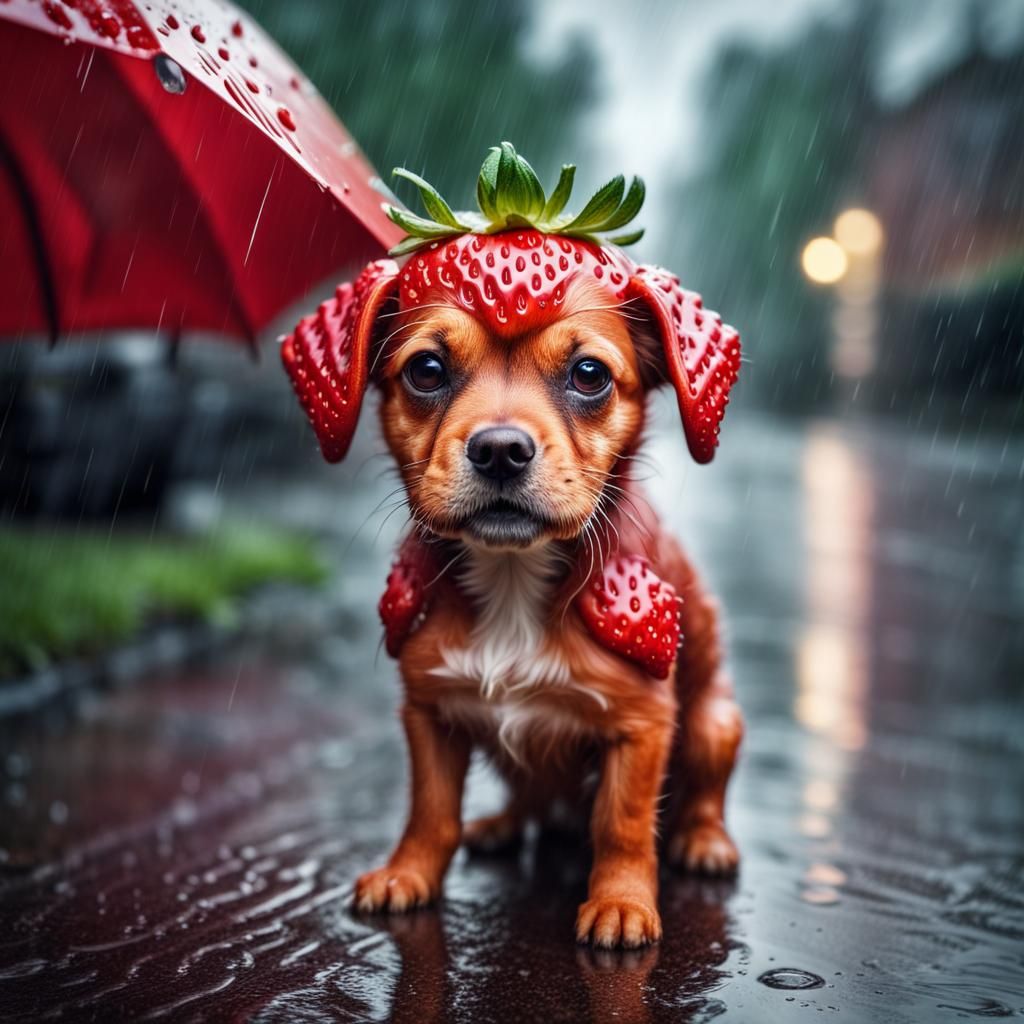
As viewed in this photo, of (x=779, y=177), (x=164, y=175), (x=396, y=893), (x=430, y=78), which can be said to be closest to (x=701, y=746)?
(x=396, y=893)

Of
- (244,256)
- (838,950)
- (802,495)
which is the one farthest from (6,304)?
(802,495)

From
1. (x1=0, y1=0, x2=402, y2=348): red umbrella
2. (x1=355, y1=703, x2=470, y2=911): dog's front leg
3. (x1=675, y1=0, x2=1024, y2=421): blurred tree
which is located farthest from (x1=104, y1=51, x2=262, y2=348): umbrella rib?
(x1=675, y1=0, x2=1024, y2=421): blurred tree

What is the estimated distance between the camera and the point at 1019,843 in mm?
3504

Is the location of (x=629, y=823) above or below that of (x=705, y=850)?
above

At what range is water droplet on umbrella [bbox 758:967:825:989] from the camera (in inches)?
92.7

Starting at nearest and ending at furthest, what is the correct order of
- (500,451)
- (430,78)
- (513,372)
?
(500,451), (513,372), (430,78)

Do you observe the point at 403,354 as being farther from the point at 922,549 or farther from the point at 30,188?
the point at 922,549

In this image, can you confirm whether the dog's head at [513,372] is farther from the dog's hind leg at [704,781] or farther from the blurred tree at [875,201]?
the blurred tree at [875,201]

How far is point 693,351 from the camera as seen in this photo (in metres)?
Answer: 2.40

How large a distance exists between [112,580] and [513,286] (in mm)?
4407

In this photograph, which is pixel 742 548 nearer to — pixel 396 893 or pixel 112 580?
pixel 112 580

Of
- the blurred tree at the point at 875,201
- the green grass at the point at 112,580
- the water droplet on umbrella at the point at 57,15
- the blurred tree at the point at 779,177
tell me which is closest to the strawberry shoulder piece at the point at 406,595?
the water droplet on umbrella at the point at 57,15

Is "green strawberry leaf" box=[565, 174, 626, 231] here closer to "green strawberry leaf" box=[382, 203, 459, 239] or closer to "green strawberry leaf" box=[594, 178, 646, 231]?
"green strawberry leaf" box=[594, 178, 646, 231]

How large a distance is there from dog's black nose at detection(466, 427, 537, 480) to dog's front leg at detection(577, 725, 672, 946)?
2.29 ft
